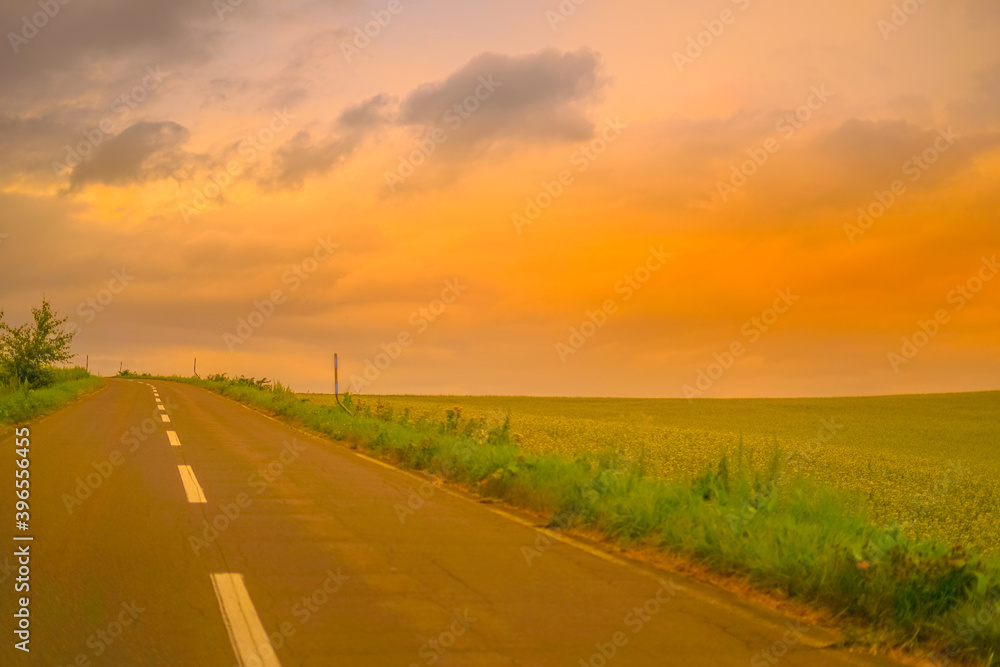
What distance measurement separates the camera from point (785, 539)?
7.19m

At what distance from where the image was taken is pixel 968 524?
12.7 metres

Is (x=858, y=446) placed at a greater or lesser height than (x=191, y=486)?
lesser

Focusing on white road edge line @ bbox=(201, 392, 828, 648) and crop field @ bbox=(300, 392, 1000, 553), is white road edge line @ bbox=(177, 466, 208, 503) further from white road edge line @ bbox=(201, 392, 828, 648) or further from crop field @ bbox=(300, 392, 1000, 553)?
crop field @ bbox=(300, 392, 1000, 553)

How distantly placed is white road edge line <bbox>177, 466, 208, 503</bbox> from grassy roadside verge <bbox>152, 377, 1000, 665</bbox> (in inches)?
158

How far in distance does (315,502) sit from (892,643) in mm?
A: 7143

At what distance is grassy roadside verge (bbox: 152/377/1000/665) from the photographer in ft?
18.7

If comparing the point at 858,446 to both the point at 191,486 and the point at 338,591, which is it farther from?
the point at 338,591

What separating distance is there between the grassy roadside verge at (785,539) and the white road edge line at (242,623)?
3.05m

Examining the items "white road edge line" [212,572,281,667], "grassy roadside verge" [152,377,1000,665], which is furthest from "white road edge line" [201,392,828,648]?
"white road edge line" [212,572,281,667]

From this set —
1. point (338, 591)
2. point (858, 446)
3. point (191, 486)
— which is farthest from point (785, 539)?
point (858, 446)

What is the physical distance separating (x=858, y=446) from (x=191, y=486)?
2884cm

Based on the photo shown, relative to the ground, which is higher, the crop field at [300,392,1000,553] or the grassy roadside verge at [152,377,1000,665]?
the grassy roadside verge at [152,377,1000,665]

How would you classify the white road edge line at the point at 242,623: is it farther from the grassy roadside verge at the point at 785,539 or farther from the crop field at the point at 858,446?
the crop field at the point at 858,446

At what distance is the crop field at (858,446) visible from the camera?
13859mm
